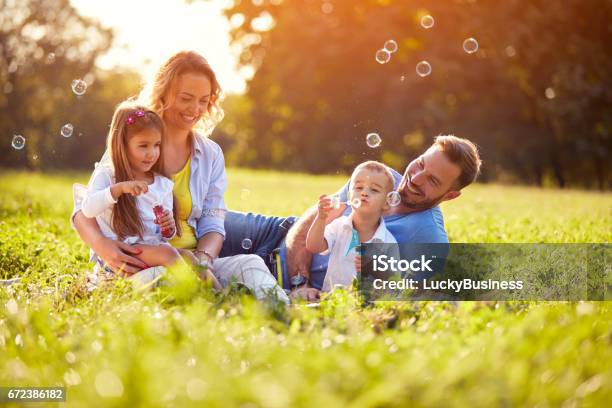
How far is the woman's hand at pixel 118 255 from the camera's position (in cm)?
371

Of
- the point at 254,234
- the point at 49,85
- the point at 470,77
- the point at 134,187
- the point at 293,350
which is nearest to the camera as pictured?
the point at 293,350

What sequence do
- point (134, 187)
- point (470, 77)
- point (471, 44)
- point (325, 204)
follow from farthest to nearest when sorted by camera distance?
point (470, 77) → point (471, 44) → point (325, 204) → point (134, 187)

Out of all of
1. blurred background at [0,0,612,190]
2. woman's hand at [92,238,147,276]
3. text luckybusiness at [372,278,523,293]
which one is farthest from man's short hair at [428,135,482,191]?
blurred background at [0,0,612,190]

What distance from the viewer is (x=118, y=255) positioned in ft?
12.2

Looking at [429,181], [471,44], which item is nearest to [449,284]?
[429,181]

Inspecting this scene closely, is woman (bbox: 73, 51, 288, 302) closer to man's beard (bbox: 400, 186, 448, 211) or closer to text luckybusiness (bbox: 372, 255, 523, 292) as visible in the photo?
text luckybusiness (bbox: 372, 255, 523, 292)

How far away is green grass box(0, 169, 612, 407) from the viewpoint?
1.94m

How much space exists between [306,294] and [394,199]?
0.93m

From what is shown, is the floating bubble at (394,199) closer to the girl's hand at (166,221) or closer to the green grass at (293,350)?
the green grass at (293,350)

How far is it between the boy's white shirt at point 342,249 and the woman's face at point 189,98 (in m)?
1.05

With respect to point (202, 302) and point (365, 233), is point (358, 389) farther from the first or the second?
point (365, 233)

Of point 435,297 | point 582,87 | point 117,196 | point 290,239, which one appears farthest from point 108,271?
point 582,87

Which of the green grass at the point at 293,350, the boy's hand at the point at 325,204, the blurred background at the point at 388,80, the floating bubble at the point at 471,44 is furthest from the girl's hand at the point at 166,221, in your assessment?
the blurred background at the point at 388,80

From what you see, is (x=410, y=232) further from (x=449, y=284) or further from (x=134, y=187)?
(x=134, y=187)
